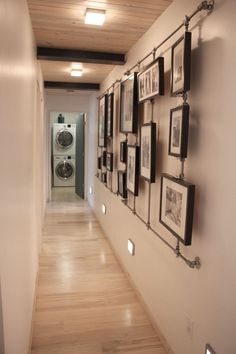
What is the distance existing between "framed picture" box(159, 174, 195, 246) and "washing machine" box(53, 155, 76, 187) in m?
7.24

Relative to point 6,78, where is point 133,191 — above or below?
below

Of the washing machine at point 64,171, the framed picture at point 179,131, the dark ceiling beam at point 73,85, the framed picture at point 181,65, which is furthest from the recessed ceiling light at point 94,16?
the washing machine at point 64,171

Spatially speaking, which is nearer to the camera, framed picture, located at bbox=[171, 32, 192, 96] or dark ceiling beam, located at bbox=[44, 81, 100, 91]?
framed picture, located at bbox=[171, 32, 192, 96]

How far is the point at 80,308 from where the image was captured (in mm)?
2643

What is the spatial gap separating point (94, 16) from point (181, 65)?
918mm

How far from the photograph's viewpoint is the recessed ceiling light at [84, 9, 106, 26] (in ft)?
7.11

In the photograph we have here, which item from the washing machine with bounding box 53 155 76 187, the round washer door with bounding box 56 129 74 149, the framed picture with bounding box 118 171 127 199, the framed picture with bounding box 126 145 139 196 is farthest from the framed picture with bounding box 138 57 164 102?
the washing machine with bounding box 53 155 76 187

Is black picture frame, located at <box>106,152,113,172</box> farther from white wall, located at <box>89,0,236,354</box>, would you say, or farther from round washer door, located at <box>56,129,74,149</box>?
round washer door, located at <box>56,129,74,149</box>

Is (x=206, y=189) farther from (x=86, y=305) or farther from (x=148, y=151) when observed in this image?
(x=86, y=305)

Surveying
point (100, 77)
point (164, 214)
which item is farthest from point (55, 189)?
point (164, 214)

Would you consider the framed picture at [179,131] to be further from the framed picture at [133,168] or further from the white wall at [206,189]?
the framed picture at [133,168]

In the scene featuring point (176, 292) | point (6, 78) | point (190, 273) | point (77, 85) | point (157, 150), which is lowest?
point (176, 292)

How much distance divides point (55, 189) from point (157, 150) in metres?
6.67

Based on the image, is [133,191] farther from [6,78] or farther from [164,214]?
[6,78]
